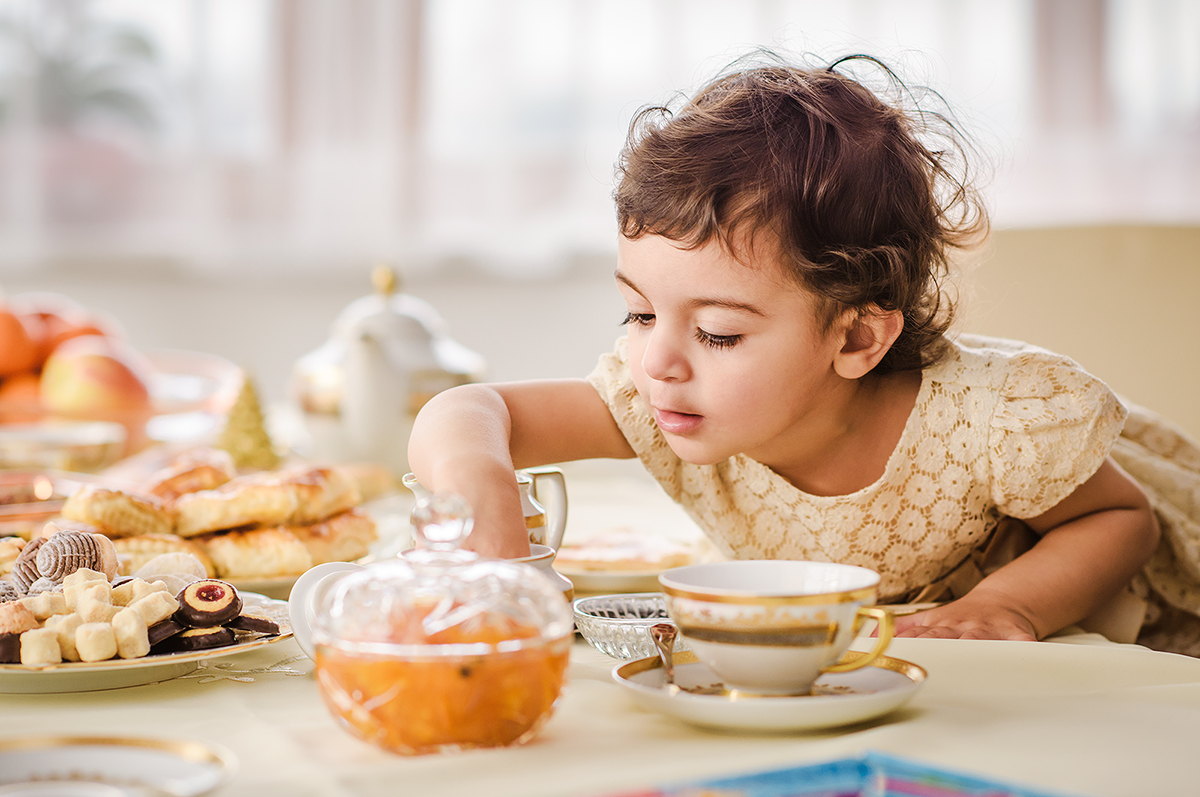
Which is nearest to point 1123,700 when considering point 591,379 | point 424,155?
point 591,379

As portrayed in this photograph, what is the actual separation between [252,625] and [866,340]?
652 millimetres

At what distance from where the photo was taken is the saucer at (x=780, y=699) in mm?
492

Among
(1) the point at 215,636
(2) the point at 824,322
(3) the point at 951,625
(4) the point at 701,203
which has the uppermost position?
(4) the point at 701,203

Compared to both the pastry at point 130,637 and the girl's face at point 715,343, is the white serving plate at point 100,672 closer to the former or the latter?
the pastry at point 130,637

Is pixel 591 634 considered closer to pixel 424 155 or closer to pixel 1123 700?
pixel 1123 700

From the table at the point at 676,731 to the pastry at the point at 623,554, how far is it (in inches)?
11.4

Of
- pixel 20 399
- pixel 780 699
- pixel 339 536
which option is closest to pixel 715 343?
pixel 339 536

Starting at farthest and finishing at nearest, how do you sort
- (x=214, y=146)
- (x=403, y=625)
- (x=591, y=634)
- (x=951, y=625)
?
1. (x=214, y=146)
2. (x=951, y=625)
3. (x=591, y=634)
4. (x=403, y=625)

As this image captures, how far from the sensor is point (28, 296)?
3.01 metres

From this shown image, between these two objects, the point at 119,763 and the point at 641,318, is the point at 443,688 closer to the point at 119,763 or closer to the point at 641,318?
the point at 119,763

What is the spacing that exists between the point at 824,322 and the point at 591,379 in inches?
10.8

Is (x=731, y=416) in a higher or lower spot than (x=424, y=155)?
lower

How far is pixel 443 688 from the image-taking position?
1.49 ft

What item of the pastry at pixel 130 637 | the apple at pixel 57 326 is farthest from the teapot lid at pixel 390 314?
the pastry at pixel 130 637
